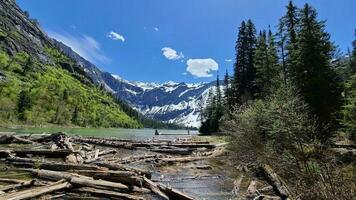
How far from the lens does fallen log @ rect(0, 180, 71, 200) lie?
10866 millimetres

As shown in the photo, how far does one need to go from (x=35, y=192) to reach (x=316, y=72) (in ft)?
88.4

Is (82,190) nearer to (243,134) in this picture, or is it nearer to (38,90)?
(243,134)

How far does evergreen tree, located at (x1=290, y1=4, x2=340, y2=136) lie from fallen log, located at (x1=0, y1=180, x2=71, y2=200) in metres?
23.5

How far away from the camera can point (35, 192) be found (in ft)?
39.3

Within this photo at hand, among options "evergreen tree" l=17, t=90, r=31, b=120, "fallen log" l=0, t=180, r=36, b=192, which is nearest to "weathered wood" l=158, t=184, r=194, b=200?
"fallen log" l=0, t=180, r=36, b=192

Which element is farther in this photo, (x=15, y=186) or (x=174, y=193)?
(x=174, y=193)

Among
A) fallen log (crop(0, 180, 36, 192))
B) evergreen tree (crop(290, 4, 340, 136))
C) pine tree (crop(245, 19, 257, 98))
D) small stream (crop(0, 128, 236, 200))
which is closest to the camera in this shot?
fallen log (crop(0, 180, 36, 192))

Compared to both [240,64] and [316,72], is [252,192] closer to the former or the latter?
[316,72]

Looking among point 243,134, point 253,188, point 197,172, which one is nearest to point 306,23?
point 243,134

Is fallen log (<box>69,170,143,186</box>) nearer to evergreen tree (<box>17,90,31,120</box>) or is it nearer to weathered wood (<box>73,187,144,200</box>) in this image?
weathered wood (<box>73,187,144,200</box>)

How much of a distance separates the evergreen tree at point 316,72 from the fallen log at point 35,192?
77.1 ft

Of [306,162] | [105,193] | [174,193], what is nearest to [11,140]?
[105,193]

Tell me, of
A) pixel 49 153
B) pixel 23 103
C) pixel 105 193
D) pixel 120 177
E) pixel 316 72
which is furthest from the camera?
pixel 23 103

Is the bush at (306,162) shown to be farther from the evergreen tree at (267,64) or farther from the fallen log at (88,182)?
the evergreen tree at (267,64)
